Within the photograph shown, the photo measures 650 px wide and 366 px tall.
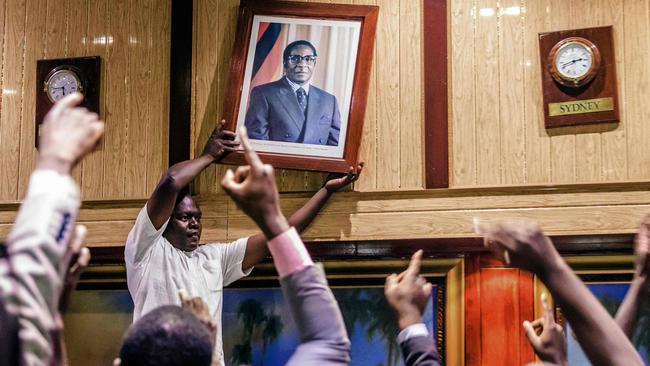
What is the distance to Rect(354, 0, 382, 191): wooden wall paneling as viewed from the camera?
16.9ft

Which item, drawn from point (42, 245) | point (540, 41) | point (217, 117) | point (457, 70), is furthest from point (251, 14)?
point (42, 245)

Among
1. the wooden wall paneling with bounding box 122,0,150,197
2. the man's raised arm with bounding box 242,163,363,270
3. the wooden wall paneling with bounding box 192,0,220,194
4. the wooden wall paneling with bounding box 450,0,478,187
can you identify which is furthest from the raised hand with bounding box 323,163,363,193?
the wooden wall paneling with bounding box 122,0,150,197

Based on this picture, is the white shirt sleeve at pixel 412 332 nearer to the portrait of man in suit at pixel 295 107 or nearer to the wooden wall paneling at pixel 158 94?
the portrait of man in suit at pixel 295 107

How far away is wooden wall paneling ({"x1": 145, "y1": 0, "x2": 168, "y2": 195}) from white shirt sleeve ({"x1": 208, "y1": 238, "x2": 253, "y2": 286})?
826mm

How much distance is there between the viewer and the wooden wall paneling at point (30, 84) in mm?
5633

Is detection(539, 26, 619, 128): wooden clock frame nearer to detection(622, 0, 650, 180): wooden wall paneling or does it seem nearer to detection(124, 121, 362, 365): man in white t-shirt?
detection(622, 0, 650, 180): wooden wall paneling

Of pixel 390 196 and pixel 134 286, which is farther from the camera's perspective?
pixel 390 196

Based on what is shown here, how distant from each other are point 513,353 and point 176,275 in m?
1.80

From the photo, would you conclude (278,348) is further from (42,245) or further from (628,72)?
(42,245)

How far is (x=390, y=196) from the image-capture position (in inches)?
201

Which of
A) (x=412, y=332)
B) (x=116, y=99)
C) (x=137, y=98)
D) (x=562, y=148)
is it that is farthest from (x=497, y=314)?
(x=412, y=332)

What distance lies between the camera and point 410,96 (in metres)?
5.16

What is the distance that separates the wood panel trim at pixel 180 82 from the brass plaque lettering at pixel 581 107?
81.0 inches

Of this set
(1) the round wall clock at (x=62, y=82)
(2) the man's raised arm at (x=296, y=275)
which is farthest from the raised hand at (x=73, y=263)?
(1) the round wall clock at (x=62, y=82)
